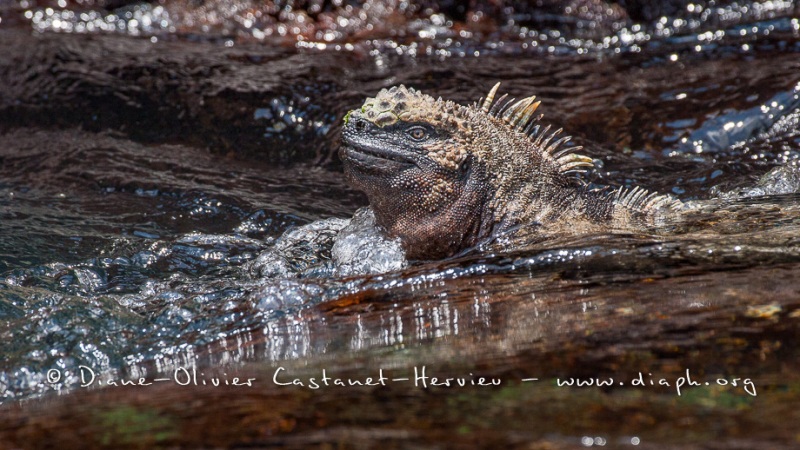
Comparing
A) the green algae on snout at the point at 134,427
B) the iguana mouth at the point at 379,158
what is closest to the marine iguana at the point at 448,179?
the iguana mouth at the point at 379,158

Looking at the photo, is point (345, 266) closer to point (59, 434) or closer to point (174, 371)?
point (174, 371)

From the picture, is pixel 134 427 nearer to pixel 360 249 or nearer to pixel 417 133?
pixel 360 249

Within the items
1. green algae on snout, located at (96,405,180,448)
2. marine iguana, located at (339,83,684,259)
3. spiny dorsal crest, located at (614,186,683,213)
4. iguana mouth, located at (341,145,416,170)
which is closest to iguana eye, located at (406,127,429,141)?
marine iguana, located at (339,83,684,259)

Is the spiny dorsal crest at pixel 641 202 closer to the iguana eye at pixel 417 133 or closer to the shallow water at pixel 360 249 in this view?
the shallow water at pixel 360 249

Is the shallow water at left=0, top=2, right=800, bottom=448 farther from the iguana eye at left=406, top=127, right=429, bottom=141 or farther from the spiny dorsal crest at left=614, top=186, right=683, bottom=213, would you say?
the iguana eye at left=406, top=127, right=429, bottom=141

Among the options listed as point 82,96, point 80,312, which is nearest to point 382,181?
point 80,312

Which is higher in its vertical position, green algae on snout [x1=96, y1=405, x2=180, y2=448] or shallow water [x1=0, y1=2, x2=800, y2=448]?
shallow water [x1=0, y1=2, x2=800, y2=448]

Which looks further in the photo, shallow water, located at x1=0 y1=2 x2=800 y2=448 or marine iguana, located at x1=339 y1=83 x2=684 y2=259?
marine iguana, located at x1=339 y1=83 x2=684 y2=259
